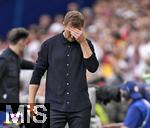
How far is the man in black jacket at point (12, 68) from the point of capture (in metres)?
11.6

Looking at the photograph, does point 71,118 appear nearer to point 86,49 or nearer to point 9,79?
point 86,49

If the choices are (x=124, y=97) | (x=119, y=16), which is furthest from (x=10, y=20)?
(x=124, y=97)

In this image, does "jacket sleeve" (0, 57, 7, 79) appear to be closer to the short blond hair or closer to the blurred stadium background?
the short blond hair

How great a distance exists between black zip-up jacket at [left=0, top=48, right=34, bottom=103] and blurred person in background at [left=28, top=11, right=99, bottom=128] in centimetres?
156

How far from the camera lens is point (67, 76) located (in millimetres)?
9922

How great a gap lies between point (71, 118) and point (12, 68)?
6.64 feet

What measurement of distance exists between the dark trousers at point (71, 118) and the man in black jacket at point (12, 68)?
1.81 meters

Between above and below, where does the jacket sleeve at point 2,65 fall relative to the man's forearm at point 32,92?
above

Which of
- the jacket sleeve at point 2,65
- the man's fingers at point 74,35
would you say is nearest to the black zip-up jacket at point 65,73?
the man's fingers at point 74,35

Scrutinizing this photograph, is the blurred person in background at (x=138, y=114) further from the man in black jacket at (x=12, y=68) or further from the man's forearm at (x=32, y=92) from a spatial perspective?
the man's forearm at (x=32, y=92)

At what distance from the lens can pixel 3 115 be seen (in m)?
11.5

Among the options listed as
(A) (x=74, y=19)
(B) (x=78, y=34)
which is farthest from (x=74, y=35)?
(A) (x=74, y=19)

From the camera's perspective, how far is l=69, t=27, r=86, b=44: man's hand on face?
31.8 feet

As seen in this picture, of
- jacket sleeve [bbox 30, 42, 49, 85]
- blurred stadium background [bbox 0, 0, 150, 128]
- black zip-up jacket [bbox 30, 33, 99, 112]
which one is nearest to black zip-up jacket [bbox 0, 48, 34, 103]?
jacket sleeve [bbox 30, 42, 49, 85]
